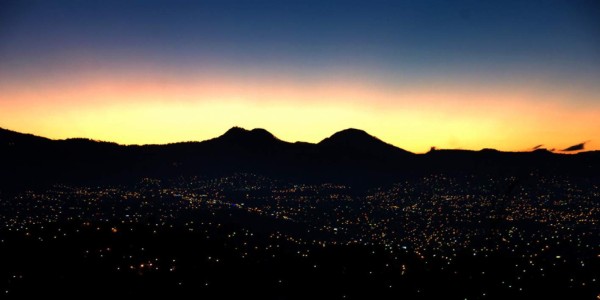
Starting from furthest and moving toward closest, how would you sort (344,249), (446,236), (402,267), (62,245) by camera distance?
(446,236)
(344,249)
(402,267)
(62,245)

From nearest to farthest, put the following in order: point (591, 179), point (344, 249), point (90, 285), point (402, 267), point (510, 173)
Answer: point (90, 285) < point (402, 267) < point (344, 249) < point (591, 179) < point (510, 173)

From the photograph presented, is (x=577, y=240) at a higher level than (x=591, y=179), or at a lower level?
lower

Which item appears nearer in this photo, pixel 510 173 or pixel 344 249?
pixel 344 249

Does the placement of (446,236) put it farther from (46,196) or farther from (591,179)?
(591,179)

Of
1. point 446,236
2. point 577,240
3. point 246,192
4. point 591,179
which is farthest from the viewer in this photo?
point 591,179

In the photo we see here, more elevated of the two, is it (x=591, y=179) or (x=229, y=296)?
(x=591, y=179)

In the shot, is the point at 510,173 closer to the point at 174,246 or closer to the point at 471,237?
the point at 471,237

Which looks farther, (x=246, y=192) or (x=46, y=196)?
(x=246, y=192)

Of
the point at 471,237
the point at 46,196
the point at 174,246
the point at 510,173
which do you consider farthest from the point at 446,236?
the point at 510,173

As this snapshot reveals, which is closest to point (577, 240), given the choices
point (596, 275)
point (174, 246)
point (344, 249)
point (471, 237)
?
point (471, 237)
